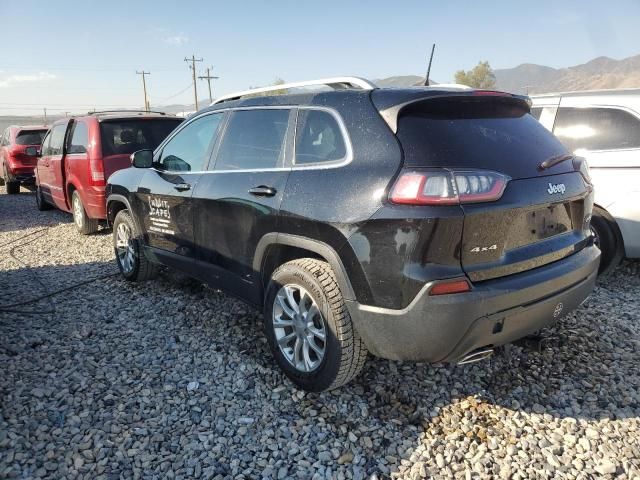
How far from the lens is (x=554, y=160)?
271 centimetres

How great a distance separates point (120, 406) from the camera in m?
2.90

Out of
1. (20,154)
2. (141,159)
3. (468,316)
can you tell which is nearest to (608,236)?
(468,316)

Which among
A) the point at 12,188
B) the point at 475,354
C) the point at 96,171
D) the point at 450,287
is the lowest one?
the point at 12,188

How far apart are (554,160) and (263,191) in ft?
5.60

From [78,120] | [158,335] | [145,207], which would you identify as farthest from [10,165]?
[158,335]

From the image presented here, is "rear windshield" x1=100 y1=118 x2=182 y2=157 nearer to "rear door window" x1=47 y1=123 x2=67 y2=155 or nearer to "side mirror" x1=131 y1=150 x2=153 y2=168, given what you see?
"rear door window" x1=47 y1=123 x2=67 y2=155

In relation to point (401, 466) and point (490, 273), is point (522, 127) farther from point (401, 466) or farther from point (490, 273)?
point (401, 466)

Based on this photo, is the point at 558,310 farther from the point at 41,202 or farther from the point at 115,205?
the point at 41,202

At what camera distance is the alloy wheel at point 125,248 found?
503 cm

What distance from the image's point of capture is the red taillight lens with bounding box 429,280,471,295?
223 cm

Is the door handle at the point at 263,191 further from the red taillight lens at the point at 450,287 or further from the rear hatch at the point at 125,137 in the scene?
the rear hatch at the point at 125,137

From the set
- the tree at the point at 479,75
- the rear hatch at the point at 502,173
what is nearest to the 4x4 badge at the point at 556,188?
the rear hatch at the point at 502,173

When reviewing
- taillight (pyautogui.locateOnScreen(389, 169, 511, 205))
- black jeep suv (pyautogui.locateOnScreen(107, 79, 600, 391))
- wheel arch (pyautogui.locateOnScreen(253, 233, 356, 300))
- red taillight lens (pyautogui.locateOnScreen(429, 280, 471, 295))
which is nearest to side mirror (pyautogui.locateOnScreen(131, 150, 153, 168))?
black jeep suv (pyautogui.locateOnScreen(107, 79, 600, 391))

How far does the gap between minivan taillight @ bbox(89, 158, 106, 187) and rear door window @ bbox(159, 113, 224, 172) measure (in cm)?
256
